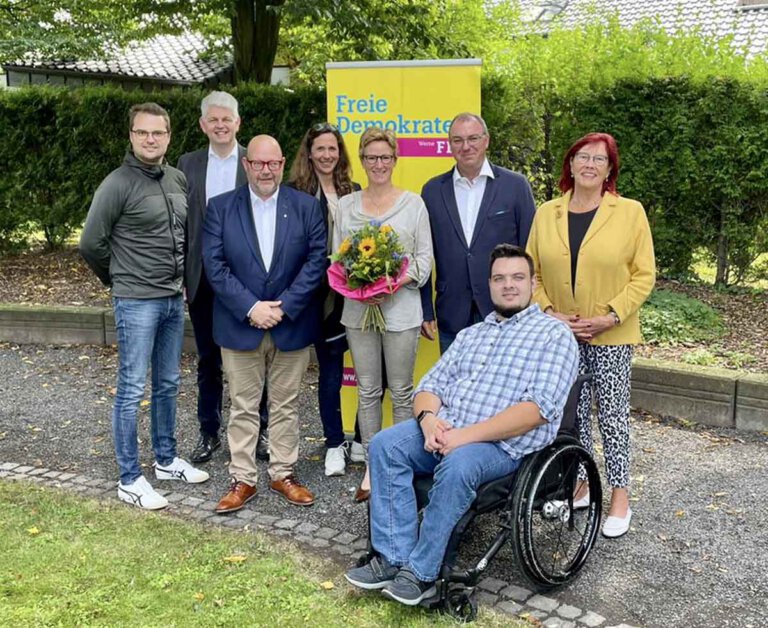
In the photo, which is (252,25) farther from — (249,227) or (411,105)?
(249,227)

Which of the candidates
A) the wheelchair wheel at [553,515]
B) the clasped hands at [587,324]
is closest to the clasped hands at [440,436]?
the wheelchair wheel at [553,515]

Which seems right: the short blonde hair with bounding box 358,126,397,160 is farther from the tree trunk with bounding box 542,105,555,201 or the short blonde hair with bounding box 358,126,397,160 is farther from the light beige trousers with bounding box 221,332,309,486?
the tree trunk with bounding box 542,105,555,201

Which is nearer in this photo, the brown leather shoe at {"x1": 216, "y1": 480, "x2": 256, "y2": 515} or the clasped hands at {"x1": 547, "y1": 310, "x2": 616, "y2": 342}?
the clasped hands at {"x1": 547, "y1": 310, "x2": 616, "y2": 342}

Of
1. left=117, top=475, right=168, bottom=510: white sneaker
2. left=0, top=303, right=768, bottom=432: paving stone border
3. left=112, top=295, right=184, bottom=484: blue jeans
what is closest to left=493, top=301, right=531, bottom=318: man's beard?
left=112, top=295, right=184, bottom=484: blue jeans

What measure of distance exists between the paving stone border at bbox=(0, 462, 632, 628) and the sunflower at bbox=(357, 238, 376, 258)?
138 cm

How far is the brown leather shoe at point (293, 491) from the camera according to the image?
4.67 meters

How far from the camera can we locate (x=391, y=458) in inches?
146

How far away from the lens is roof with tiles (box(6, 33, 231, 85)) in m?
25.3

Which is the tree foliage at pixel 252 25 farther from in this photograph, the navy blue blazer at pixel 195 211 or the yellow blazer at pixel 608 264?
the yellow blazer at pixel 608 264

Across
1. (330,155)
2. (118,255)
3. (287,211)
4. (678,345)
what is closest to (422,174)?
(330,155)

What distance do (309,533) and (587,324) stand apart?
169cm

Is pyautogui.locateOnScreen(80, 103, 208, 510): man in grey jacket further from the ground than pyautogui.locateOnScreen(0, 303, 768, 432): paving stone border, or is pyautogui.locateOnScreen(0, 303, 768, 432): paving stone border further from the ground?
pyautogui.locateOnScreen(80, 103, 208, 510): man in grey jacket

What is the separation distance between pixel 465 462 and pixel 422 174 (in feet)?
7.79

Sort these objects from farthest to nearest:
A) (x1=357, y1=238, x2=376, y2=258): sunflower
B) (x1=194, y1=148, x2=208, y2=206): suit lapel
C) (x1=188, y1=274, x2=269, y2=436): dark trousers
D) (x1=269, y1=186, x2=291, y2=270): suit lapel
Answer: (x1=188, y1=274, x2=269, y2=436): dark trousers, (x1=194, y1=148, x2=208, y2=206): suit lapel, (x1=269, y1=186, x2=291, y2=270): suit lapel, (x1=357, y1=238, x2=376, y2=258): sunflower
